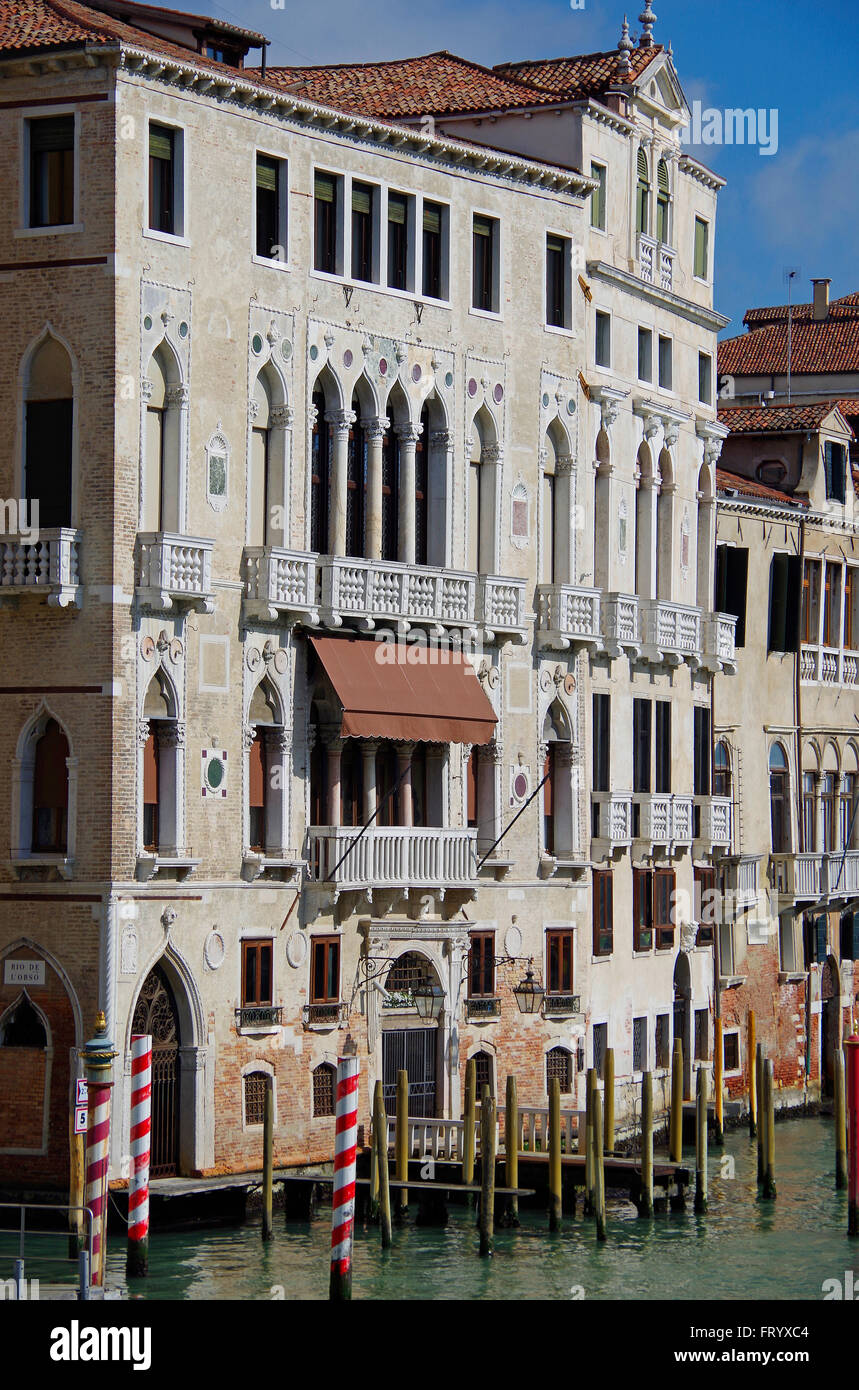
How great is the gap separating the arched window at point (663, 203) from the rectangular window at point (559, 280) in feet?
10.8

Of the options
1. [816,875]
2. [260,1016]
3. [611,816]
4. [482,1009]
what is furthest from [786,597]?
[260,1016]

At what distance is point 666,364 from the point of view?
1795 inches

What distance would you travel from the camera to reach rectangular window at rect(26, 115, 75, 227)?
116ft

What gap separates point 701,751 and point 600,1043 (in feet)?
19.1

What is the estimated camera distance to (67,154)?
116 feet

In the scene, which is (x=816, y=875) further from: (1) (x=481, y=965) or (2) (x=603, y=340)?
(1) (x=481, y=965)

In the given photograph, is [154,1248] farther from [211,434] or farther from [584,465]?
[584,465]

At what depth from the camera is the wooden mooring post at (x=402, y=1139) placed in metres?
36.2

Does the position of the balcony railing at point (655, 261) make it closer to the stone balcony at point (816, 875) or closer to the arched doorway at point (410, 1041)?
the stone balcony at point (816, 875)

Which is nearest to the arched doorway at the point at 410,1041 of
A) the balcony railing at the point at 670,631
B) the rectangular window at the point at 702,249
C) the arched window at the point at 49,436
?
the balcony railing at the point at 670,631

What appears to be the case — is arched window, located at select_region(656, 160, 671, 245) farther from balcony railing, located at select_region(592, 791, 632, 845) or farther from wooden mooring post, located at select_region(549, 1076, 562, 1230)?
wooden mooring post, located at select_region(549, 1076, 562, 1230)
